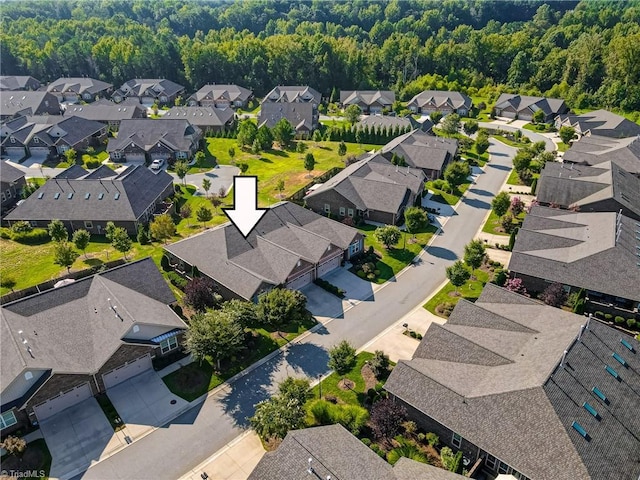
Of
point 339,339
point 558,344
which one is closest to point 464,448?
point 558,344

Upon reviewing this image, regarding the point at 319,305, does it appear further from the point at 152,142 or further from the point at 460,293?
the point at 152,142

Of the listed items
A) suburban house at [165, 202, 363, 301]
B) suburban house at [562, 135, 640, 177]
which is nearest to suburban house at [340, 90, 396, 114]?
suburban house at [562, 135, 640, 177]

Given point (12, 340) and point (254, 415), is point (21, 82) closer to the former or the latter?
point (12, 340)

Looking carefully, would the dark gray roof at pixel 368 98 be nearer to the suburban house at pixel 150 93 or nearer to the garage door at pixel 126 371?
the suburban house at pixel 150 93

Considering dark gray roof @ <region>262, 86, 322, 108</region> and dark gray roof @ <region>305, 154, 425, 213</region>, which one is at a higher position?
dark gray roof @ <region>305, 154, 425, 213</region>

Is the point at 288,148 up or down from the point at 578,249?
down

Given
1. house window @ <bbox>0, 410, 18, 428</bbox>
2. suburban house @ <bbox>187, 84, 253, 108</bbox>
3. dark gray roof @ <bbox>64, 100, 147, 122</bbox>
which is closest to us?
house window @ <bbox>0, 410, 18, 428</bbox>

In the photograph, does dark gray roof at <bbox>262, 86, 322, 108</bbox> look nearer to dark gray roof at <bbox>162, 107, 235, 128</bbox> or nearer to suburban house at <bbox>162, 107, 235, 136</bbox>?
suburban house at <bbox>162, 107, 235, 136</bbox>
